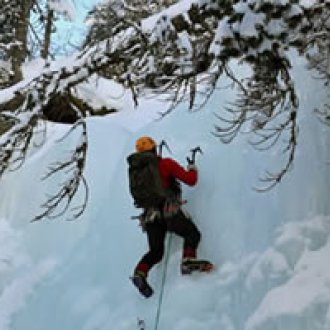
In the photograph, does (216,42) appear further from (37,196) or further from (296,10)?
(37,196)

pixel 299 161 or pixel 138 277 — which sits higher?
pixel 299 161

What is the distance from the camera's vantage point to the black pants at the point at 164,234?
686cm

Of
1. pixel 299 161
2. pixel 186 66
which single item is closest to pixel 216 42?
pixel 186 66

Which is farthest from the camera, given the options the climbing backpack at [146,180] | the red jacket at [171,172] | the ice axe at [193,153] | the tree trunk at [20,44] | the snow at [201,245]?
the tree trunk at [20,44]

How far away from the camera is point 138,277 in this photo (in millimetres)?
6914

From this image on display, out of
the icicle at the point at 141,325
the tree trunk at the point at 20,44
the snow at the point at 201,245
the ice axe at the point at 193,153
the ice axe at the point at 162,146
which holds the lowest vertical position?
the icicle at the point at 141,325

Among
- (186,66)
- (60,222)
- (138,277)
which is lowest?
(138,277)

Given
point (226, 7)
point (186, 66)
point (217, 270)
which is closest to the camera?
point (226, 7)

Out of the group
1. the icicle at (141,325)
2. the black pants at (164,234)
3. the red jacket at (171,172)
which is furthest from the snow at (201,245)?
the red jacket at (171,172)

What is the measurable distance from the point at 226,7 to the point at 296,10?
0.51 meters

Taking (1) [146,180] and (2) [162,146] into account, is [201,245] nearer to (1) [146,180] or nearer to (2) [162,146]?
(1) [146,180]

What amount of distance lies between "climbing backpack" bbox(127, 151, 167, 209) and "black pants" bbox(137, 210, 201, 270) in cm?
23

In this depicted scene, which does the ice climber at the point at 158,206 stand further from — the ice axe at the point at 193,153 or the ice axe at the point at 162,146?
the ice axe at the point at 162,146

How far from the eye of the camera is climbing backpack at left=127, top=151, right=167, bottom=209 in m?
6.76
